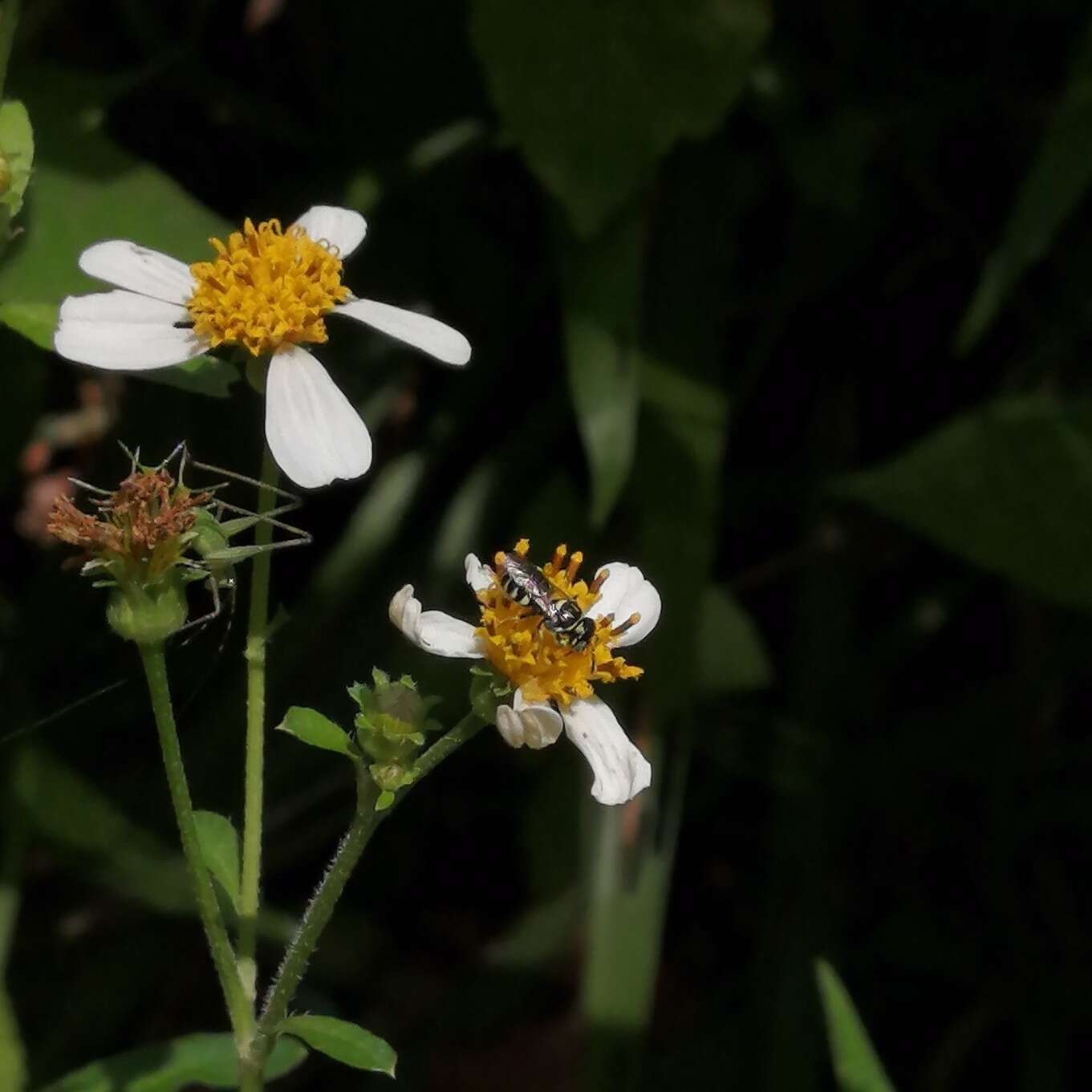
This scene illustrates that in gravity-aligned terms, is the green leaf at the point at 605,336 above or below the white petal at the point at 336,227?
below

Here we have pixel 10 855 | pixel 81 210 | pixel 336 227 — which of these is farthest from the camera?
pixel 10 855

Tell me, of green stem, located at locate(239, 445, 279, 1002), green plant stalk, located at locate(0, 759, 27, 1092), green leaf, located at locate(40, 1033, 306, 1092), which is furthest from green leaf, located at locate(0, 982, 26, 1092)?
green stem, located at locate(239, 445, 279, 1002)

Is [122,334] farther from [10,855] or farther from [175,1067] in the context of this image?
[10,855]

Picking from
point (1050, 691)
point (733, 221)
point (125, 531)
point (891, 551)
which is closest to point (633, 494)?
point (733, 221)

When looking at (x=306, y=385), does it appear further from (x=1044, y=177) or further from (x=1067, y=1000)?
(x=1067, y=1000)

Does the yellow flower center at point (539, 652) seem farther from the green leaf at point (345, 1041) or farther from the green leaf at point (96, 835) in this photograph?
the green leaf at point (96, 835)

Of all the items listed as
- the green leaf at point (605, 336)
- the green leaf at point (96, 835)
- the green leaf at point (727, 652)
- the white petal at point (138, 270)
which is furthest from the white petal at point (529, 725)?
the green leaf at point (727, 652)

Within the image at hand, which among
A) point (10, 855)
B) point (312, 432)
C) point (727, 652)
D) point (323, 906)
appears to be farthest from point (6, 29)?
point (727, 652)
